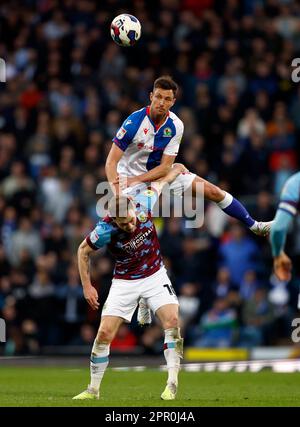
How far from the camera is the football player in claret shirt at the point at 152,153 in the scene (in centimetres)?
1291

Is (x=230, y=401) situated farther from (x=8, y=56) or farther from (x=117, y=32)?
(x=8, y=56)

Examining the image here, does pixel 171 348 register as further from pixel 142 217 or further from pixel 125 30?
pixel 125 30

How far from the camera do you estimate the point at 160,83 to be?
12.4 meters

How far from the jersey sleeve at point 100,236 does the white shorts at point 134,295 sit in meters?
0.55

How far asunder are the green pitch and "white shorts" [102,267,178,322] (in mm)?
933

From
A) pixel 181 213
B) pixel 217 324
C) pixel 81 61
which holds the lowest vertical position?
pixel 217 324

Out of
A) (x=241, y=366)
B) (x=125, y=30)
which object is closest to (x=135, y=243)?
(x=125, y=30)

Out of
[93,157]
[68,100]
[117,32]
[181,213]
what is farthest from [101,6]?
[117,32]

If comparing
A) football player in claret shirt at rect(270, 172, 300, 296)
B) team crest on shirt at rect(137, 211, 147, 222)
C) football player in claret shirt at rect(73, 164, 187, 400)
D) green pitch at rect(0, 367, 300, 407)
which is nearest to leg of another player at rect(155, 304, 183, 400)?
football player in claret shirt at rect(73, 164, 187, 400)

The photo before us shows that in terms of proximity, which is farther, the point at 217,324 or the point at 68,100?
the point at 68,100

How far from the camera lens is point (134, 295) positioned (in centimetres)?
1221

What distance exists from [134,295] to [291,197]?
10.0 ft

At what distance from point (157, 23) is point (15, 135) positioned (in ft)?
14.4

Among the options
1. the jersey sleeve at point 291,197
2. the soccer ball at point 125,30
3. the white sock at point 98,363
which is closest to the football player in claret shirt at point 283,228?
the jersey sleeve at point 291,197
